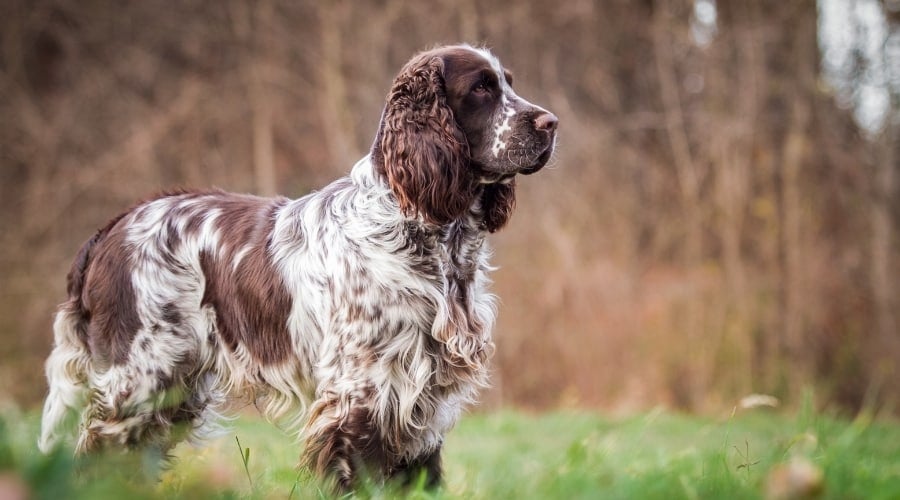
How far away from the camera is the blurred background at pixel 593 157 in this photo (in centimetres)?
984

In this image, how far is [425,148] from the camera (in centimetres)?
335

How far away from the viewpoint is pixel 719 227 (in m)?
10.2

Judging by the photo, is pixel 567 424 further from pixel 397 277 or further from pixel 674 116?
pixel 674 116

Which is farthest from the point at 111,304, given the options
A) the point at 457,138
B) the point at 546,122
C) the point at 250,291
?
the point at 546,122

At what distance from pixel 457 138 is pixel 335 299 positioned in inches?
31.4

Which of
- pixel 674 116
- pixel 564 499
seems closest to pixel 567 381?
pixel 674 116

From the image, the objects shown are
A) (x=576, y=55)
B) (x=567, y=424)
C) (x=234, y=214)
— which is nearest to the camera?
(x=234, y=214)

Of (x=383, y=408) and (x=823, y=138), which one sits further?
(x=823, y=138)

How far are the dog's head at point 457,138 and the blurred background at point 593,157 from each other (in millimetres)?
6630

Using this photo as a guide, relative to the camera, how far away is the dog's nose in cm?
345

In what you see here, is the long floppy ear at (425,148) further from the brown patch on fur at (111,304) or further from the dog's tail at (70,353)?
the dog's tail at (70,353)

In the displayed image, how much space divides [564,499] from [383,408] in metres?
1.21

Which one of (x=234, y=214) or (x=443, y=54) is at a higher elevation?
(x=443, y=54)

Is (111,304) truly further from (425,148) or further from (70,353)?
(425,148)
